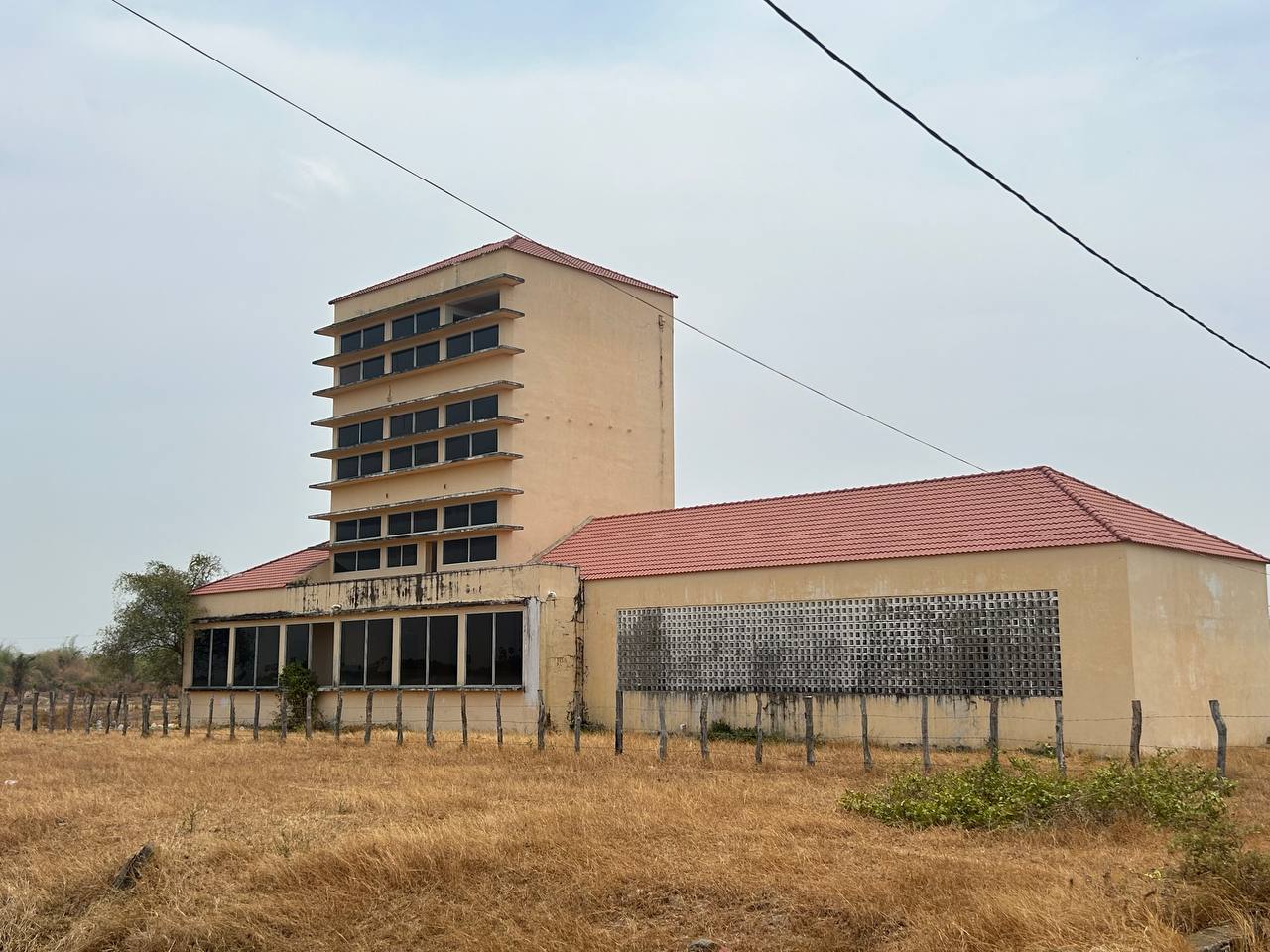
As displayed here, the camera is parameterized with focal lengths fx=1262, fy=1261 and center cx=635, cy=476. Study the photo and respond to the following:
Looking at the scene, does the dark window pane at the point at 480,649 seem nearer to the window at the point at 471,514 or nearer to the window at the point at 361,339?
the window at the point at 471,514

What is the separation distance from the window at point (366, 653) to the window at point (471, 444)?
17.8 ft

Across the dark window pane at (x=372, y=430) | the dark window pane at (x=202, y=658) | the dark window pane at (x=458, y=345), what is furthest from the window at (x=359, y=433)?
the dark window pane at (x=202, y=658)

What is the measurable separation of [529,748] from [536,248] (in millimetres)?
18517

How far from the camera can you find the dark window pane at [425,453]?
1535 inches

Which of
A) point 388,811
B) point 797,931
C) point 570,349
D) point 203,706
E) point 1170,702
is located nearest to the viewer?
point 797,931

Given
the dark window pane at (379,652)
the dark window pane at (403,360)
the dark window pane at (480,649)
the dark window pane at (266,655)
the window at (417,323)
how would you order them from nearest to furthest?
the dark window pane at (480,649)
the dark window pane at (379,652)
the dark window pane at (266,655)
the window at (417,323)
the dark window pane at (403,360)

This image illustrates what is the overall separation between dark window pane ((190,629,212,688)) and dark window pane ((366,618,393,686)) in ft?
26.4

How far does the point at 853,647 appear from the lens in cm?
2761

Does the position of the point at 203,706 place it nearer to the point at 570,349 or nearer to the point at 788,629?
the point at 570,349

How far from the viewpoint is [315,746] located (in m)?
27.1

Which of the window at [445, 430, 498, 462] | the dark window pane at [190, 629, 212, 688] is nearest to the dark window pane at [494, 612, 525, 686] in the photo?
the window at [445, 430, 498, 462]

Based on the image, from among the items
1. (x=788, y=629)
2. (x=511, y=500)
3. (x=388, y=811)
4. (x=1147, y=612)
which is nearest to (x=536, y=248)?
(x=511, y=500)

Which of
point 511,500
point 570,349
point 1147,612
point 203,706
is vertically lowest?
point 203,706

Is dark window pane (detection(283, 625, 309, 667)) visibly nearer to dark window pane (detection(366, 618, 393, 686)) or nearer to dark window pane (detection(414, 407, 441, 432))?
dark window pane (detection(366, 618, 393, 686))
